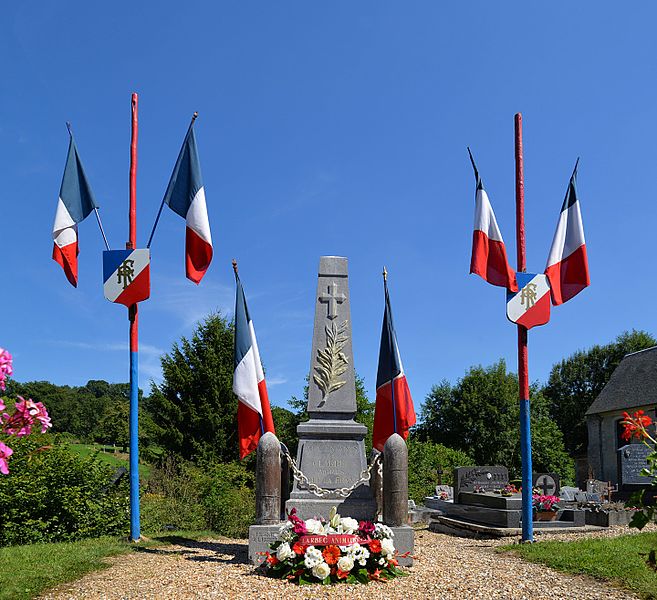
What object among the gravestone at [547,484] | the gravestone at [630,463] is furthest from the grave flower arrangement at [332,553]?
the gravestone at [630,463]

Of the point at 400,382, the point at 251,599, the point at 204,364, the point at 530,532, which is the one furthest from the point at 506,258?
the point at 204,364

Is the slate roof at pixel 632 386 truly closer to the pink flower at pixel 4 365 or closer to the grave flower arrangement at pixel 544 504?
the grave flower arrangement at pixel 544 504

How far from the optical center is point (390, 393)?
1139cm

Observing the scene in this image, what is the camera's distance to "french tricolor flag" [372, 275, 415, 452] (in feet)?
36.8

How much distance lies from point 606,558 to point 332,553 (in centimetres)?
365

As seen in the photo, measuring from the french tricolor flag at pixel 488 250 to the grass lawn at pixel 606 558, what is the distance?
4146 mm

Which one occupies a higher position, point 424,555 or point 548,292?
point 548,292

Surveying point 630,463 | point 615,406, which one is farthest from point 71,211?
point 615,406

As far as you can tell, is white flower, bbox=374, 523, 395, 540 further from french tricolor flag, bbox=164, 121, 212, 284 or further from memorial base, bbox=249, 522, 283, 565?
french tricolor flag, bbox=164, 121, 212, 284

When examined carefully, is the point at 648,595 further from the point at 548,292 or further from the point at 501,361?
the point at 501,361

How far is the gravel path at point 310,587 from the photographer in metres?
7.21

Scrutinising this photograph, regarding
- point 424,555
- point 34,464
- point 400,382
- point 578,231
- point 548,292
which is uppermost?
point 578,231

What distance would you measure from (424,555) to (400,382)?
2.78 meters

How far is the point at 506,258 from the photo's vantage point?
11.5 meters
